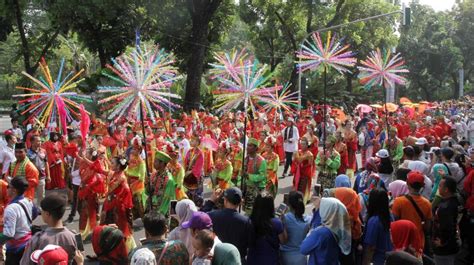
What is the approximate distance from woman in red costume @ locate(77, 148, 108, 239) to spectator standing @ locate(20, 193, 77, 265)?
176 inches

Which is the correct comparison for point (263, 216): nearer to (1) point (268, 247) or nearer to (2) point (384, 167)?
(1) point (268, 247)

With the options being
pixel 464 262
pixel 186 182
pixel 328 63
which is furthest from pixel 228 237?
pixel 328 63

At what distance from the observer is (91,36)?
2991cm

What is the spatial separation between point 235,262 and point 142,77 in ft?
9.78

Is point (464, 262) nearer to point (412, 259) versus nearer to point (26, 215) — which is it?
point (412, 259)

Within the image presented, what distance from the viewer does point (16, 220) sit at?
19.8 ft

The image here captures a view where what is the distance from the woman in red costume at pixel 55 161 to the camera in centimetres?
1270

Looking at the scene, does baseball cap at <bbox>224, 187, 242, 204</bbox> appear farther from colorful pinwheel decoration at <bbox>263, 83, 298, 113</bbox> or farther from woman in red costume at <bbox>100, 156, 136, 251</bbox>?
colorful pinwheel decoration at <bbox>263, 83, 298, 113</bbox>

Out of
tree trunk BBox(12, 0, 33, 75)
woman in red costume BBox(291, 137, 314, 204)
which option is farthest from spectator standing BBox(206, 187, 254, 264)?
tree trunk BBox(12, 0, 33, 75)

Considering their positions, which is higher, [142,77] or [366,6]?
[366,6]

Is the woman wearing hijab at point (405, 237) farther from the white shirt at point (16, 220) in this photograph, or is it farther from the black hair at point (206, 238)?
the white shirt at point (16, 220)

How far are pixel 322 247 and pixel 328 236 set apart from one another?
0.37 ft

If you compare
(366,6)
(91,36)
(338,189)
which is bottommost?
(338,189)

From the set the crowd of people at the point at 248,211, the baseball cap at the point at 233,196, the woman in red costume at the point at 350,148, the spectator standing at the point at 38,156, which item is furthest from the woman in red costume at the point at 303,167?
the baseball cap at the point at 233,196
